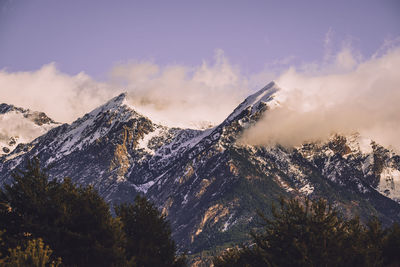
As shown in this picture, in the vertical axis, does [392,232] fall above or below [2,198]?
below

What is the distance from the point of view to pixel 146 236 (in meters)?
81.6

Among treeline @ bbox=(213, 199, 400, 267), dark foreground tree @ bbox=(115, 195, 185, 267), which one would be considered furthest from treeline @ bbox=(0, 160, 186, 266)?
treeline @ bbox=(213, 199, 400, 267)

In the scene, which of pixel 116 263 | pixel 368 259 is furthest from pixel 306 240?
pixel 116 263

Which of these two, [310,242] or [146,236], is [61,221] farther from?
[310,242]

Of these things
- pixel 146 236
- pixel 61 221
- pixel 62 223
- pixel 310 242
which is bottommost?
pixel 310 242

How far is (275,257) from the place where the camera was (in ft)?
193

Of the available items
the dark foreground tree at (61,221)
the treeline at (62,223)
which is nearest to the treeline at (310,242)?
the treeline at (62,223)

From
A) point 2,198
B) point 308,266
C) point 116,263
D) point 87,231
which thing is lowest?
point 308,266

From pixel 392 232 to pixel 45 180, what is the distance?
53.4 metres

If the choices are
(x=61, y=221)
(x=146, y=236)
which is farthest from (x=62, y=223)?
(x=146, y=236)

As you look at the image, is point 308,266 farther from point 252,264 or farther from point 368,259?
point 252,264

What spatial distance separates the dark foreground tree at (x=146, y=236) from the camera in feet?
258

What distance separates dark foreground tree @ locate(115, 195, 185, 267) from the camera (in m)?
78.7

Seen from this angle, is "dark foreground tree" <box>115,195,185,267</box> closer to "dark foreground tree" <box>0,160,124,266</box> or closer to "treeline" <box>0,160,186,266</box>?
"treeline" <box>0,160,186,266</box>
